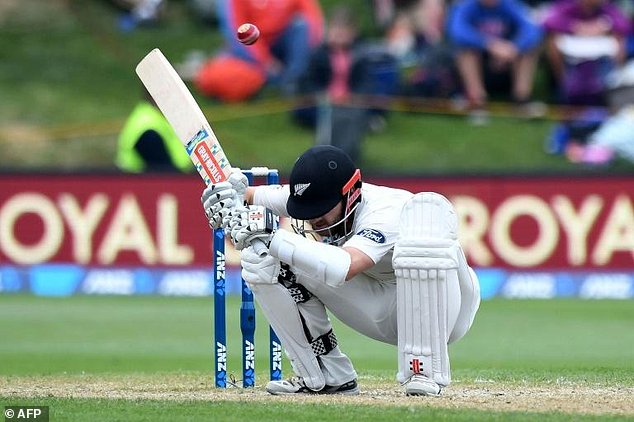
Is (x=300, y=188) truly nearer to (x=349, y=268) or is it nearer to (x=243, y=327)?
(x=349, y=268)

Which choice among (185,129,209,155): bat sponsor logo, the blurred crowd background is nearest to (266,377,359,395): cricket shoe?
(185,129,209,155): bat sponsor logo

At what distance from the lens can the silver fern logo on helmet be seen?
18.2 ft

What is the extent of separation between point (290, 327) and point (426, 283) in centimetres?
64

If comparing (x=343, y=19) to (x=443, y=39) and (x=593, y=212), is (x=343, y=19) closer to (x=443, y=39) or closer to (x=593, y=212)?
(x=443, y=39)

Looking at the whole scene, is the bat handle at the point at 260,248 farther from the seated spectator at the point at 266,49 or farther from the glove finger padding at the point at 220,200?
the seated spectator at the point at 266,49

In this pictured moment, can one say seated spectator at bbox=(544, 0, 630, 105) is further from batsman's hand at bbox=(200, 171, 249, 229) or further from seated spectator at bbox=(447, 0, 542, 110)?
batsman's hand at bbox=(200, 171, 249, 229)

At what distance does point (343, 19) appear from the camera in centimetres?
1398

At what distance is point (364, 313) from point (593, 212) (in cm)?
670

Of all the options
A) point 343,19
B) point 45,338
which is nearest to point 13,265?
point 45,338

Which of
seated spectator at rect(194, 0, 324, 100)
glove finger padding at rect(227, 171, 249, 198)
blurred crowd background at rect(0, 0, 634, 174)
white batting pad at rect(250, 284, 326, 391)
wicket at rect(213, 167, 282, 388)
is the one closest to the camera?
glove finger padding at rect(227, 171, 249, 198)

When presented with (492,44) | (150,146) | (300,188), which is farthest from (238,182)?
(492,44)

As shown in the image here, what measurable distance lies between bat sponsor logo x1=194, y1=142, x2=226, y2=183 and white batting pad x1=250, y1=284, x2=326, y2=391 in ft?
1.55

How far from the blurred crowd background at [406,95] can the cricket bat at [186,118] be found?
294 inches

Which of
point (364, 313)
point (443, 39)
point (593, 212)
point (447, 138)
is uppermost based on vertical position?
point (443, 39)
